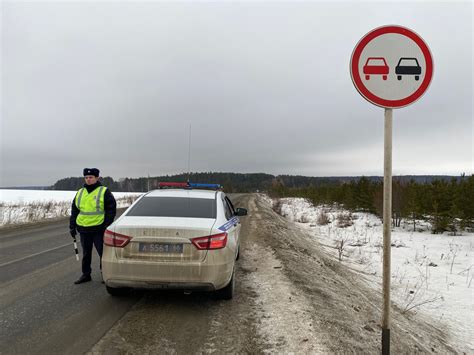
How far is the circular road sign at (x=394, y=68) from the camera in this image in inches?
104

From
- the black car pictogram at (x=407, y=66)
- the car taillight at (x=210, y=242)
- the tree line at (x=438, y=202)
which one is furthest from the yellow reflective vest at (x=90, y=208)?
the tree line at (x=438, y=202)

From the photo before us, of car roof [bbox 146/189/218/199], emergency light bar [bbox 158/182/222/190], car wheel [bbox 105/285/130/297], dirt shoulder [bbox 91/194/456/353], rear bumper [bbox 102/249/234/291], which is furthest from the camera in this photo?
emergency light bar [bbox 158/182/222/190]

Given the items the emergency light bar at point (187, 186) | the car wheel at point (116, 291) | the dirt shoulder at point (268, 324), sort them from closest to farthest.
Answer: the dirt shoulder at point (268, 324) < the car wheel at point (116, 291) < the emergency light bar at point (187, 186)

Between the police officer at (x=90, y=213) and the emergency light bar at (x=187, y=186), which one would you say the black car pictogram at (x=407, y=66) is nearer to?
the emergency light bar at (x=187, y=186)

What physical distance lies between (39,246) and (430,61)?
32.5ft

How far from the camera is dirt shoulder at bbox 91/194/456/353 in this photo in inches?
121

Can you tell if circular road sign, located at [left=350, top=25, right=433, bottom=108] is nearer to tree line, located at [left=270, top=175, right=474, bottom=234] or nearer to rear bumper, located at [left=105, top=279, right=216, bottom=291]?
rear bumper, located at [left=105, top=279, right=216, bottom=291]

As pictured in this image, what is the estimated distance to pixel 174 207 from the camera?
4418 millimetres

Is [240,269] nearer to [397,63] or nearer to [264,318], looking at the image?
[264,318]

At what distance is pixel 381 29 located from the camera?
269cm

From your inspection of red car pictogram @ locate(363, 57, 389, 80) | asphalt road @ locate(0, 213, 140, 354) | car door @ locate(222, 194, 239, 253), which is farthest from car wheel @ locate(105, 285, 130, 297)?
red car pictogram @ locate(363, 57, 389, 80)

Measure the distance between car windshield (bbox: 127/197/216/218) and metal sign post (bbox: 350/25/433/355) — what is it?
2.50 meters

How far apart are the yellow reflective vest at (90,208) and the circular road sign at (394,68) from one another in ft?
14.3

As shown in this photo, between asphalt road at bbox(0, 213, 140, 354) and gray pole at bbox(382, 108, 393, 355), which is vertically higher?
gray pole at bbox(382, 108, 393, 355)
